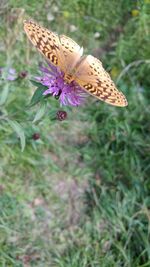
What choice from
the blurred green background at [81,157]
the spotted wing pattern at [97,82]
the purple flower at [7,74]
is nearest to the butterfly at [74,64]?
the spotted wing pattern at [97,82]

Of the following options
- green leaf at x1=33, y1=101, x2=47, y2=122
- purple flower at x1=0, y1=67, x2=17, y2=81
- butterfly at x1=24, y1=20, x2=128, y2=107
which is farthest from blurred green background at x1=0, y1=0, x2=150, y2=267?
butterfly at x1=24, y1=20, x2=128, y2=107

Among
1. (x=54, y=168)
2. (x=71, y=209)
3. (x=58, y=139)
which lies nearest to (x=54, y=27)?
(x=58, y=139)

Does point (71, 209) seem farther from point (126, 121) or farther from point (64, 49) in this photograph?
point (64, 49)

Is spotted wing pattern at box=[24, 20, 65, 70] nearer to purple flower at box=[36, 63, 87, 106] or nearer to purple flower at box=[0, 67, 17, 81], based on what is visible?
purple flower at box=[36, 63, 87, 106]

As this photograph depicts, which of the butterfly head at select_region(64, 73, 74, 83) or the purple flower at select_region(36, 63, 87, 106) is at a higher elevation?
the butterfly head at select_region(64, 73, 74, 83)

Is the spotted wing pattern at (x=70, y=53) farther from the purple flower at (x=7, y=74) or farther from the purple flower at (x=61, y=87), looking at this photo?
the purple flower at (x=7, y=74)

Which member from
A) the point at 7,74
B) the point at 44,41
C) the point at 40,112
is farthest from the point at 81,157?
the point at 44,41
